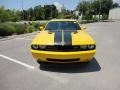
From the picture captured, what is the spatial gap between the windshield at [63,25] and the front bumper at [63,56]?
1.84m

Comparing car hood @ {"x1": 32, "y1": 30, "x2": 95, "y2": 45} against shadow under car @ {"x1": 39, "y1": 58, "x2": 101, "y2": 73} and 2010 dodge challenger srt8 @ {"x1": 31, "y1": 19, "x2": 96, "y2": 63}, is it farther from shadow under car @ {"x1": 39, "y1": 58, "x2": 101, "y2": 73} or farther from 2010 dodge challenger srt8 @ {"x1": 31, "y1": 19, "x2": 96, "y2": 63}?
shadow under car @ {"x1": 39, "y1": 58, "x2": 101, "y2": 73}

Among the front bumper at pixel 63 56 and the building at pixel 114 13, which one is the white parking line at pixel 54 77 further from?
the building at pixel 114 13

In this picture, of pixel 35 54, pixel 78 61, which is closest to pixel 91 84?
pixel 78 61

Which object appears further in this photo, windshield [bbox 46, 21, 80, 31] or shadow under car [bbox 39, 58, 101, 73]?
windshield [bbox 46, 21, 80, 31]

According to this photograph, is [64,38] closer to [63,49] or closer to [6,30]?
[63,49]

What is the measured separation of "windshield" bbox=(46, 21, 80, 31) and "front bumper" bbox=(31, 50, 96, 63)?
184 cm

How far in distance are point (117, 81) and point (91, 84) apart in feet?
2.18

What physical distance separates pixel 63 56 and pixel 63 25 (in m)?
2.20

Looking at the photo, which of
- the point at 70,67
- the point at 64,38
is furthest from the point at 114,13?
the point at 64,38

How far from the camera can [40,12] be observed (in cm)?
9588

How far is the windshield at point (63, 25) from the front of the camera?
765cm

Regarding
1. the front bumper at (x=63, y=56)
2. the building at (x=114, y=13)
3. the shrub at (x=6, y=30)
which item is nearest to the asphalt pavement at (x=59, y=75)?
the front bumper at (x=63, y=56)

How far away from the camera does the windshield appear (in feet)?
25.1

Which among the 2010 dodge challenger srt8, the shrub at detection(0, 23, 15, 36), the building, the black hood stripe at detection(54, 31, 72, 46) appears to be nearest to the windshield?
the black hood stripe at detection(54, 31, 72, 46)
